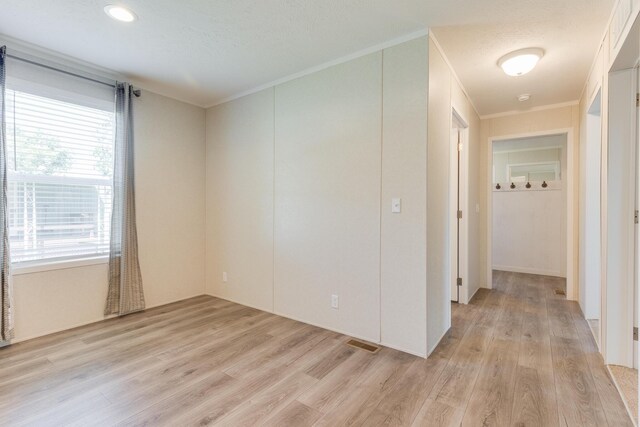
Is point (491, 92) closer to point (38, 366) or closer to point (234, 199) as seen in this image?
point (234, 199)

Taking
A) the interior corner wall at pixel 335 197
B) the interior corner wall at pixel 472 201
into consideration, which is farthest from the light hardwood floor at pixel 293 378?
the interior corner wall at pixel 472 201

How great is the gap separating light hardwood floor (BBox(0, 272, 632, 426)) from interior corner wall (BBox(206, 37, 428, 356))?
36cm

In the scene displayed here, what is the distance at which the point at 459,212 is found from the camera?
3.92 meters

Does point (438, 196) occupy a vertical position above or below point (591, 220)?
above

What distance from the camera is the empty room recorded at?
202cm

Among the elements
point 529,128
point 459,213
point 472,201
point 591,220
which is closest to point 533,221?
point 529,128

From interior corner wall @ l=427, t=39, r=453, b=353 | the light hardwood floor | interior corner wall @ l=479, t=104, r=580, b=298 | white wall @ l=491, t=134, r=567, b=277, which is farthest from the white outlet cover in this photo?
white wall @ l=491, t=134, r=567, b=277

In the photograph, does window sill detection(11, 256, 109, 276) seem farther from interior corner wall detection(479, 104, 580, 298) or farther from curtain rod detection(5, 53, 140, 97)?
interior corner wall detection(479, 104, 580, 298)

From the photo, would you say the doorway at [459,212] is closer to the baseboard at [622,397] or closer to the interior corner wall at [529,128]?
the interior corner wall at [529,128]

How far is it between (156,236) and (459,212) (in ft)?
12.3

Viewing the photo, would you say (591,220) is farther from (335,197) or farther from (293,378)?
(293,378)

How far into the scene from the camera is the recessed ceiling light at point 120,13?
2123mm

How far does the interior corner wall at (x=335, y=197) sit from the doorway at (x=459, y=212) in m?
1.66

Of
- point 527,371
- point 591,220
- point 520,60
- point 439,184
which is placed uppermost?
point 520,60
